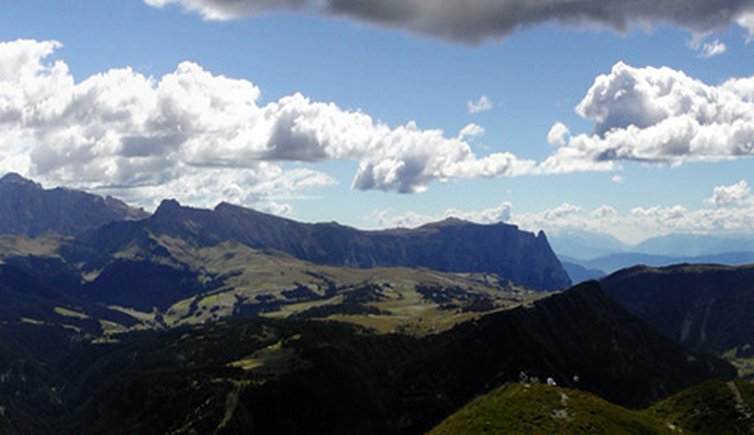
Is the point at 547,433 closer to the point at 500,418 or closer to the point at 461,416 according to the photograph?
the point at 500,418

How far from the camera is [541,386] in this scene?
183 metres

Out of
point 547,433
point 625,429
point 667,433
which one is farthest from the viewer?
point 667,433

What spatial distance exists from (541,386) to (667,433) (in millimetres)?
35092

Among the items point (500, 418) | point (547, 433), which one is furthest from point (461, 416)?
point (547, 433)

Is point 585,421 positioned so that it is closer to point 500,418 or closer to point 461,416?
point 500,418

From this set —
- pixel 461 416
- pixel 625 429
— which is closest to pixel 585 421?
pixel 625 429

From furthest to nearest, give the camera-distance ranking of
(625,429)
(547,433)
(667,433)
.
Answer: (667,433), (625,429), (547,433)

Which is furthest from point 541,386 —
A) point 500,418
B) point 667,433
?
point 667,433

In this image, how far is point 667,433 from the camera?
6929 inches

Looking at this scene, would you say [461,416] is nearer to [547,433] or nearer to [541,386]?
[541,386]

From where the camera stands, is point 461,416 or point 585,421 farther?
point 461,416

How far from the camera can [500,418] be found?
168m

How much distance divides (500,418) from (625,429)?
102 ft

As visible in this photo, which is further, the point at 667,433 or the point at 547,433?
the point at 667,433
